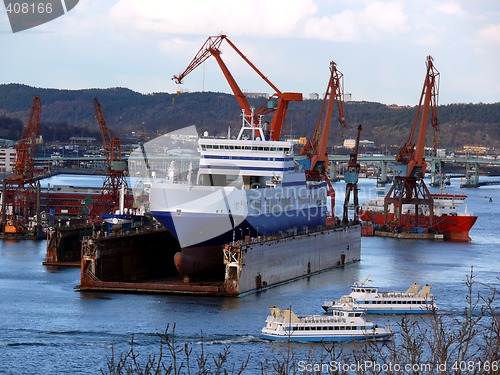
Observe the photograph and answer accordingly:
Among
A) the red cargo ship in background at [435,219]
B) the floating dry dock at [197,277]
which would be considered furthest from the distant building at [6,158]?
the floating dry dock at [197,277]

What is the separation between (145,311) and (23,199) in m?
32.0

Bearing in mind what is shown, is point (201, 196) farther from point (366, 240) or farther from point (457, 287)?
point (366, 240)

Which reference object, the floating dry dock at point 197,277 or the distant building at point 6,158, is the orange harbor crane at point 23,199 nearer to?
the floating dry dock at point 197,277

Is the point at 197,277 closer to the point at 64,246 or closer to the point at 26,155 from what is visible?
the point at 64,246

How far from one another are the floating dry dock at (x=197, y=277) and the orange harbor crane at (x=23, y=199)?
16.5 m

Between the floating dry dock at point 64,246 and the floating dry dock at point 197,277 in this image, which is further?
the floating dry dock at point 64,246

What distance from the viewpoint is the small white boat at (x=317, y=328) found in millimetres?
26578

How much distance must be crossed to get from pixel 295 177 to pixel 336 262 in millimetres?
4200

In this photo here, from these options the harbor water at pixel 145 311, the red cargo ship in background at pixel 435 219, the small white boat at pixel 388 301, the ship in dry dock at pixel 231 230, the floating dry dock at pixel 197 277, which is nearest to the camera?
the harbor water at pixel 145 311

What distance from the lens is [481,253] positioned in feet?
169

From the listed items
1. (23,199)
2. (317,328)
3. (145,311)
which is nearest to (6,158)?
(23,199)

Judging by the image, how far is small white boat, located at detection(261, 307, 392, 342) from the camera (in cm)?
2658

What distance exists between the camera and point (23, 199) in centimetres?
6066

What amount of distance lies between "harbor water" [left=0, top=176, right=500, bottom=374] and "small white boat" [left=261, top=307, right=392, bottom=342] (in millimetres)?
328
